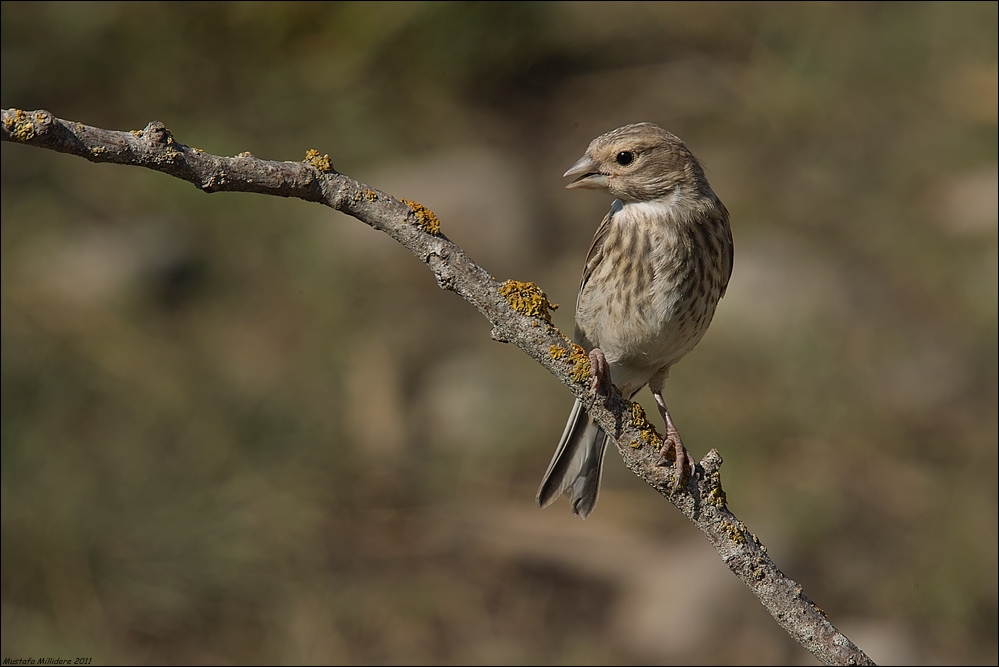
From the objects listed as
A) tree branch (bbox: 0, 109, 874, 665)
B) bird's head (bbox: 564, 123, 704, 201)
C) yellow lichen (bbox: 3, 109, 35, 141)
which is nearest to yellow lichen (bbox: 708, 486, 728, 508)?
tree branch (bbox: 0, 109, 874, 665)

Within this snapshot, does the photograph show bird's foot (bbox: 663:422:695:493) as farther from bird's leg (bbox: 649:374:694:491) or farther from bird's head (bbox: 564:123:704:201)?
bird's head (bbox: 564:123:704:201)

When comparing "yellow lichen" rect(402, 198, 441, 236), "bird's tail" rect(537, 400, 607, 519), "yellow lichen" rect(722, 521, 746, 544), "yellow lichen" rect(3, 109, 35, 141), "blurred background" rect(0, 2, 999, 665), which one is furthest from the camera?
"blurred background" rect(0, 2, 999, 665)

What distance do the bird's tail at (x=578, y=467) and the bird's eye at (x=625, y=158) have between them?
89cm

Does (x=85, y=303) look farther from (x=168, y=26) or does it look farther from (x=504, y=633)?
(x=504, y=633)

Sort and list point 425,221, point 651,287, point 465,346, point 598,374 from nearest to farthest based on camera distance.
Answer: point 425,221 → point 598,374 → point 651,287 → point 465,346

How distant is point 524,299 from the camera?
111 inches

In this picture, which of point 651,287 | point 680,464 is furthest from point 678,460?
point 651,287

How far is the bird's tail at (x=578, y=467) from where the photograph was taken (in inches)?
166

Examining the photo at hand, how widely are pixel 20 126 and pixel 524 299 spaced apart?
1.22m

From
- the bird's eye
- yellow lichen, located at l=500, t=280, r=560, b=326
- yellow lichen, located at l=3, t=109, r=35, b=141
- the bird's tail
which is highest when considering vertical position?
the bird's eye

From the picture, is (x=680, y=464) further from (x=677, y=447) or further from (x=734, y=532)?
(x=677, y=447)

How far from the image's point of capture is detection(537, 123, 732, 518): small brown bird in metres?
4.09

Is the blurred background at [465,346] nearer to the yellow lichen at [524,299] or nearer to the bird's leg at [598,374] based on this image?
the bird's leg at [598,374]

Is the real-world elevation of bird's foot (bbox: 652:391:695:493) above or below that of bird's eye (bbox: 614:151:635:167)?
below
